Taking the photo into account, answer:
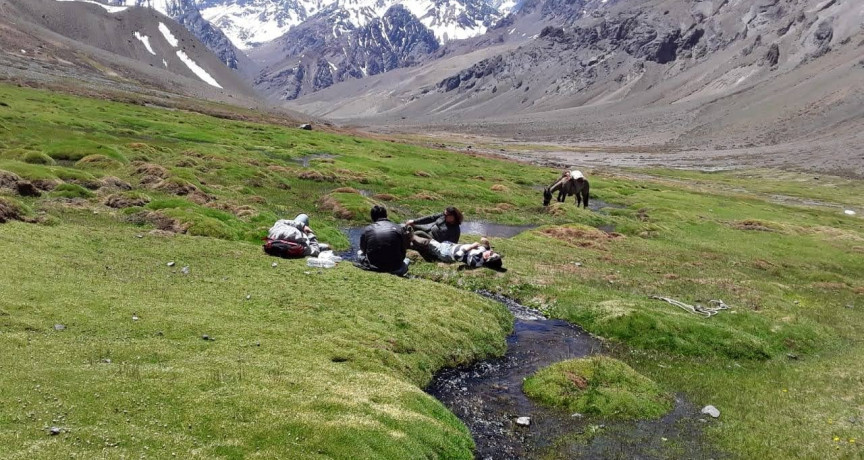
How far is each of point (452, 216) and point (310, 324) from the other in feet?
46.5

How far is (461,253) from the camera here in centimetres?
3316

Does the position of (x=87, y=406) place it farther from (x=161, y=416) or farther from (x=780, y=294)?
(x=780, y=294)

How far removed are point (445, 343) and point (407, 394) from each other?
557 centimetres

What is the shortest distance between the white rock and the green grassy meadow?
0.34 m

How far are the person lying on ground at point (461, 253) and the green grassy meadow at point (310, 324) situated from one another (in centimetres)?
92

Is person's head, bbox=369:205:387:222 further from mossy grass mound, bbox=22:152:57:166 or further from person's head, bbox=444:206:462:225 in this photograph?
mossy grass mound, bbox=22:152:57:166

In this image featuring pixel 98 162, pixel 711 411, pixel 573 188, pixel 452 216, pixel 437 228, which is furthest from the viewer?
pixel 573 188

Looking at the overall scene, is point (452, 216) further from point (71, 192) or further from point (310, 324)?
point (71, 192)

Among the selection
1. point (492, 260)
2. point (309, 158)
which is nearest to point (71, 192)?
point (492, 260)

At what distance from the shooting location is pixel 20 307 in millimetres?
15727

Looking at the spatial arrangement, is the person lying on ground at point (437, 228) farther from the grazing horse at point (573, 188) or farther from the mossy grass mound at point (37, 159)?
the grazing horse at point (573, 188)

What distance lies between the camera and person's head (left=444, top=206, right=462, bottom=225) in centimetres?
3123

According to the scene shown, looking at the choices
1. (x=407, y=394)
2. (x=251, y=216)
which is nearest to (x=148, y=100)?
(x=251, y=216)

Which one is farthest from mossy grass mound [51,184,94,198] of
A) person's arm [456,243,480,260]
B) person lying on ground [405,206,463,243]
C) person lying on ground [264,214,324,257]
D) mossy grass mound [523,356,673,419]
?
mossy grass mound [523,356,673,419]
